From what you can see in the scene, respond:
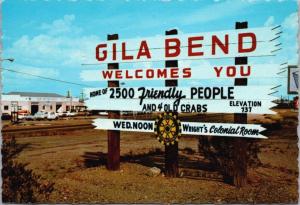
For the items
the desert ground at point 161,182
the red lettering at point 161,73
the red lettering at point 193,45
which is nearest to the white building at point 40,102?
the desert ground at point 161,182

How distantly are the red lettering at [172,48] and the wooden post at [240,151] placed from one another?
121 cm

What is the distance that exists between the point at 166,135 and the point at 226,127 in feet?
4.26

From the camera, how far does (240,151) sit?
275 inches

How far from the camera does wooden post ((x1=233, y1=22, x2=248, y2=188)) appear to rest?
22.5 ft

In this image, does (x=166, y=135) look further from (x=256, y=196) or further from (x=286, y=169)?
(x=286, y=169)

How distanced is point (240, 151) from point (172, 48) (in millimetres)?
2453

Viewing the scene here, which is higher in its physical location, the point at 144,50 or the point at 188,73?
the point at 144,50

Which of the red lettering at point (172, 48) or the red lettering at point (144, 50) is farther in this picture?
the red lettering at point (144, 50)

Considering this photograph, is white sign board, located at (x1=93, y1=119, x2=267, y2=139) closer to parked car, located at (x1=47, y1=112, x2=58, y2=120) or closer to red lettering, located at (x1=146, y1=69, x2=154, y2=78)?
red lettering, located at (x1=146, y1=69, x2=154, y2=78)

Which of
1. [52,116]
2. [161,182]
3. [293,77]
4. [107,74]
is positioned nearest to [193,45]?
[293,77]

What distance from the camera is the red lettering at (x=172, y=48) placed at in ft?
24.3

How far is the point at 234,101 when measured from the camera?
270 inches

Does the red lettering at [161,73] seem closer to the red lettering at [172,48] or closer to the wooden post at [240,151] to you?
the red lettering at [172,48]

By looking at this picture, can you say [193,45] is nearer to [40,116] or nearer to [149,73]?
[149,73]
